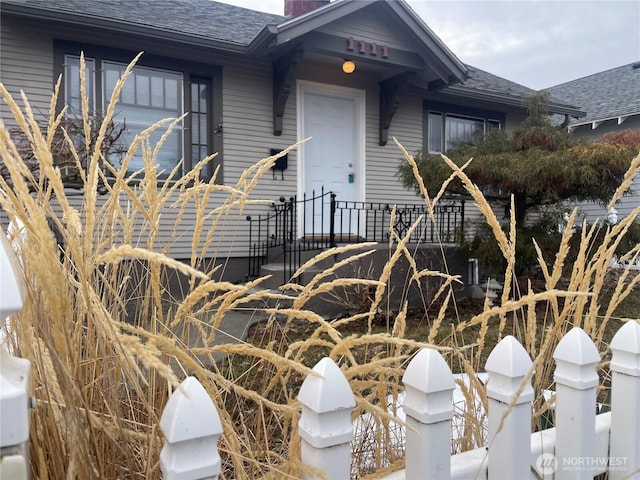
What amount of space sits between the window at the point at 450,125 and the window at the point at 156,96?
4.09 m

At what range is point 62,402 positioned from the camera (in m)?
0.66

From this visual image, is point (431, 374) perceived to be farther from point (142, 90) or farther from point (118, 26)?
point (142, 90)

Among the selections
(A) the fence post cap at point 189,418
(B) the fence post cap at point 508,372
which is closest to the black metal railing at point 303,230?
(B) the fence post cap at point 508,372

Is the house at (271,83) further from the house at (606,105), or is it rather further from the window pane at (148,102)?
the house at (606,105)

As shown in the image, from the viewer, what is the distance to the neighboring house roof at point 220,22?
5.48 meters

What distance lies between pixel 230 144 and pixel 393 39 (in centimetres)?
307

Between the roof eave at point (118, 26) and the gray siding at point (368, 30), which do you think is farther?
the gray siding at point (368, 30)

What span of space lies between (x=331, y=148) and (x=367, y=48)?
1.72 metres

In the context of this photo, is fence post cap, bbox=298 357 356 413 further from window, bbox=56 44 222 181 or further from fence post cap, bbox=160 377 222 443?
window, bbox=56 44 222 181

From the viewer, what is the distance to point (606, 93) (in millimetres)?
13477

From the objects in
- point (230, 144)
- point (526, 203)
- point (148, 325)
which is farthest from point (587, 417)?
point (230, 144)

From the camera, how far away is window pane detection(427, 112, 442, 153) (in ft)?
28.0

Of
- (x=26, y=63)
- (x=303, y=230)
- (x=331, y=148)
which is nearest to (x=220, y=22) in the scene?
(x=331, y=148)

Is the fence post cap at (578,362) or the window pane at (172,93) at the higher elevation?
the window pane at (172,93)
